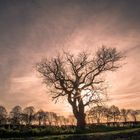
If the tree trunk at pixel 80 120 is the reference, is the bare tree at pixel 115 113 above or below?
above

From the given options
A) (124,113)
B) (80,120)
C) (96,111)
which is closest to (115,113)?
(124,113)

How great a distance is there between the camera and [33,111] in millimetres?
167625

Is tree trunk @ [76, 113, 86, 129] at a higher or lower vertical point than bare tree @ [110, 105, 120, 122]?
lower

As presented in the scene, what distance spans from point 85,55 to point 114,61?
5.24 meters

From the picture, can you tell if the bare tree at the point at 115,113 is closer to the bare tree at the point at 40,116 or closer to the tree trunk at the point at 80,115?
the bare tree at the point at 40,116

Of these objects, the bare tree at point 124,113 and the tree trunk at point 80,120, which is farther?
the bare tree at point 124,113

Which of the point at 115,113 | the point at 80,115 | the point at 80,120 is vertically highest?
the point at 115,113

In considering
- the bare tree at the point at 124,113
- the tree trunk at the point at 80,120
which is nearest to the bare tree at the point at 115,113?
the bare tree at the point at 124,113

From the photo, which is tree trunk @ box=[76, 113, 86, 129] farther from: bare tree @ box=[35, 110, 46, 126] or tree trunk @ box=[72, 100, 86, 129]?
bare tree @ box=[35, 110, 46, 126]

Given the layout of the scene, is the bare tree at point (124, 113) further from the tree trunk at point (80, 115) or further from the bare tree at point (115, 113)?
the tree trunk at point (80, 115)

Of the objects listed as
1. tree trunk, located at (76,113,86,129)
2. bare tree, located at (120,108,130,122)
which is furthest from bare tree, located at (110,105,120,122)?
tree trunk, located at (76,113,86,129)

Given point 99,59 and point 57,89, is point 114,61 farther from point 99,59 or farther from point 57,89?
point 57,89

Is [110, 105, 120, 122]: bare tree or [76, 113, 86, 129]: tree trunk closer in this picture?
[76, 113, 86, 129]: tree trunk

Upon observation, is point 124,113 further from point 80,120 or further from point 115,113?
point 80,120
